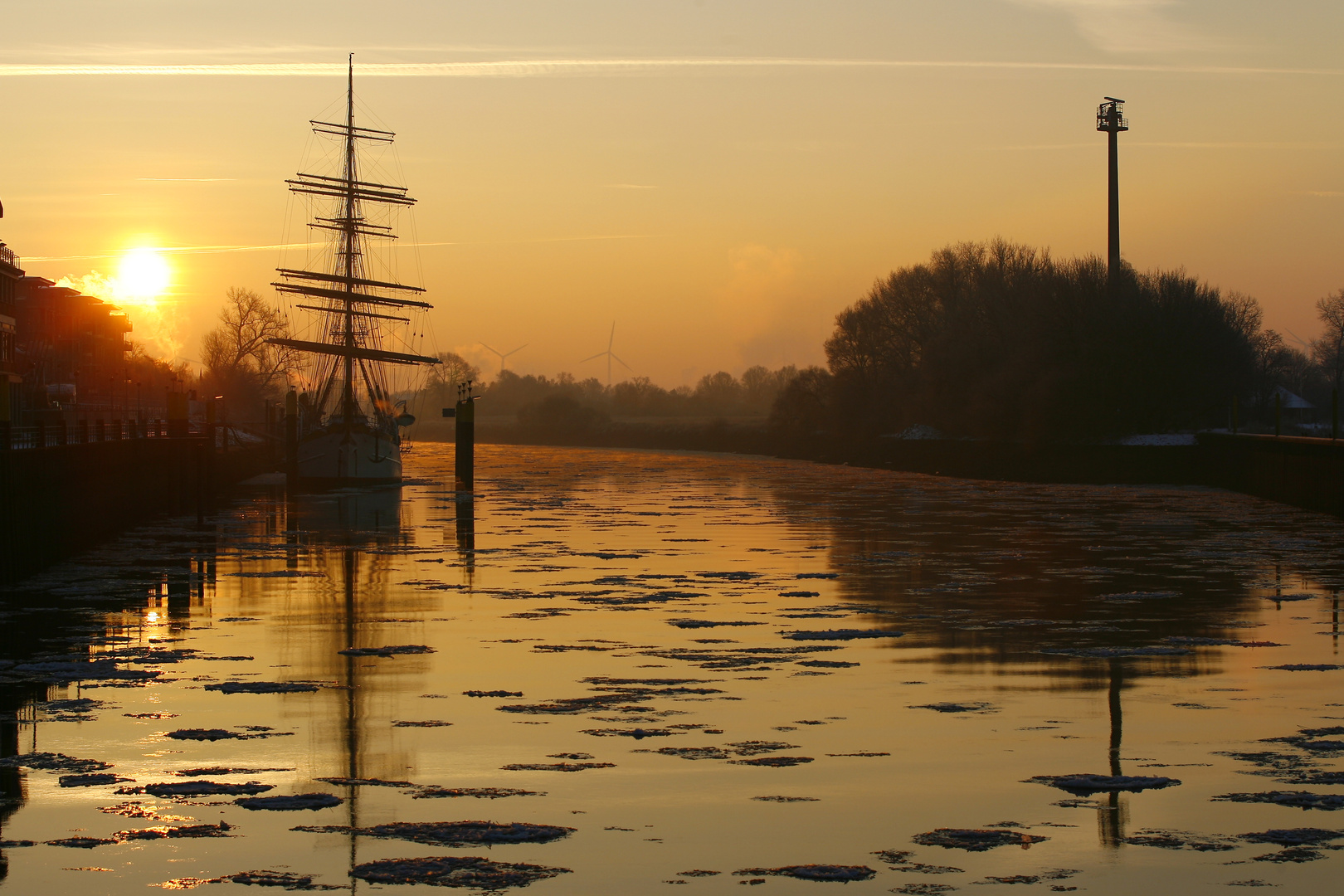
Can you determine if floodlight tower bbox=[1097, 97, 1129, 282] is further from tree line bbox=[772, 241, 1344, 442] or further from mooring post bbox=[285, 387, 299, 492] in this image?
mooring post bbox=[285, 387, 299, 492]

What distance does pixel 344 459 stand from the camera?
64750mm

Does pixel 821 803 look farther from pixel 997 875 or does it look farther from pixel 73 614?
pixel 73 614

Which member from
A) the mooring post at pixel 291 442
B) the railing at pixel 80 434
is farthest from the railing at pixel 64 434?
the mooring post at pixel 291 442

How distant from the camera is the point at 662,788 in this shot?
977 cm

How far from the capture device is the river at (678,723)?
8.27 metres

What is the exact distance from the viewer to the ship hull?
210 feet

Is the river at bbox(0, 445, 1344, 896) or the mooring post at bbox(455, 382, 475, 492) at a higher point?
the mooring post at bbox(455, 382, 475, 492)

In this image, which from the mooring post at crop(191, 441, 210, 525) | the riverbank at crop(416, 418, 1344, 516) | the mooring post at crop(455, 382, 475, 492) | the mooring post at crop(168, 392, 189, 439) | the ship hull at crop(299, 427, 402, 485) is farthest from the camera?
the ship hull at crop(299, 427, 402, 485)

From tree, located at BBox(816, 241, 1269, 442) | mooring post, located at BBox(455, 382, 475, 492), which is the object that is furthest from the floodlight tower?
mooring post, located at BBox(455, 382, 475, 492)

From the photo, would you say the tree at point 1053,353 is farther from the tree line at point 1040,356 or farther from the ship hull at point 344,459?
the ship hull at point 344,459

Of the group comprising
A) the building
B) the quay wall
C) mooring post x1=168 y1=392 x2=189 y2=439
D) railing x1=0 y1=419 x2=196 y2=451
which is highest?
the building

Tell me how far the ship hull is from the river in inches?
1481

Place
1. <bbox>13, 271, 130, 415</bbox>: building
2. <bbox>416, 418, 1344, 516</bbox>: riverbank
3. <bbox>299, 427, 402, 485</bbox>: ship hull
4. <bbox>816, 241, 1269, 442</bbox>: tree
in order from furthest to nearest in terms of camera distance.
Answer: <bbox>13, 271, 130, 415</bbox>: building < <bbox>816, 241, 1269, 442</bbox>: tree < <bbox>299, 427, 402, 485</bbox>: ship hull < <bbox>416, 418, 1344, 516</bbox>: riverbank

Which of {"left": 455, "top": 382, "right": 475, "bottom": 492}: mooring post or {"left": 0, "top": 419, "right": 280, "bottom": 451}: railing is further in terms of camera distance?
{"left": 455, "top": 382, "right": 475, "bottom": 492}: mooring post
